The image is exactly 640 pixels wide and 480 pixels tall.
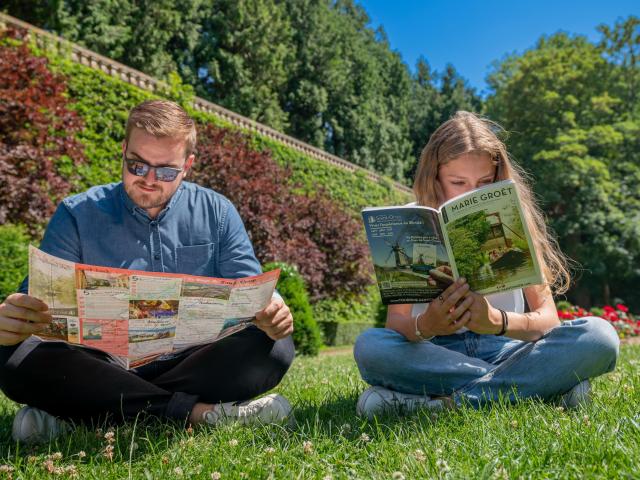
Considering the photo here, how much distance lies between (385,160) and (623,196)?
12.5 meters

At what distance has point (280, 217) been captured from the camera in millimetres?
9008

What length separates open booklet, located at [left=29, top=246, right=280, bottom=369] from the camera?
5.46 ft

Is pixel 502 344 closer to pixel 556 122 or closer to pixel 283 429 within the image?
pixel 283 429

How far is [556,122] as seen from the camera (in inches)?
779

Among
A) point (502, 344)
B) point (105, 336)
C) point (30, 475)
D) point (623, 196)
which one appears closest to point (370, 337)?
point (502, 344)

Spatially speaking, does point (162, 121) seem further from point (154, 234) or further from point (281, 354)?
point (281, 354)

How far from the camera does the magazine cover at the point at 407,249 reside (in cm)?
186

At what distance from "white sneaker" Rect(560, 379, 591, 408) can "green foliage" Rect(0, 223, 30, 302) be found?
445 centimetres

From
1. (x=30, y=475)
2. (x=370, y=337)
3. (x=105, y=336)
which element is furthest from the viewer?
(x=370, y=337)

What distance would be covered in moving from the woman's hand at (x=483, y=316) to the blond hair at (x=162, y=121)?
4.33 ft

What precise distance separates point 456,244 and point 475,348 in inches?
26.4

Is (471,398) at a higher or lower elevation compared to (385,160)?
lower

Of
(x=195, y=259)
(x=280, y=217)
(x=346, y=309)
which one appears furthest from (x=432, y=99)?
(x=195, y=259)

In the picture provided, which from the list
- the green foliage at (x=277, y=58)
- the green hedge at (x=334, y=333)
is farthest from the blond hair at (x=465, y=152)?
the green foliage at (x=277, y=58)
